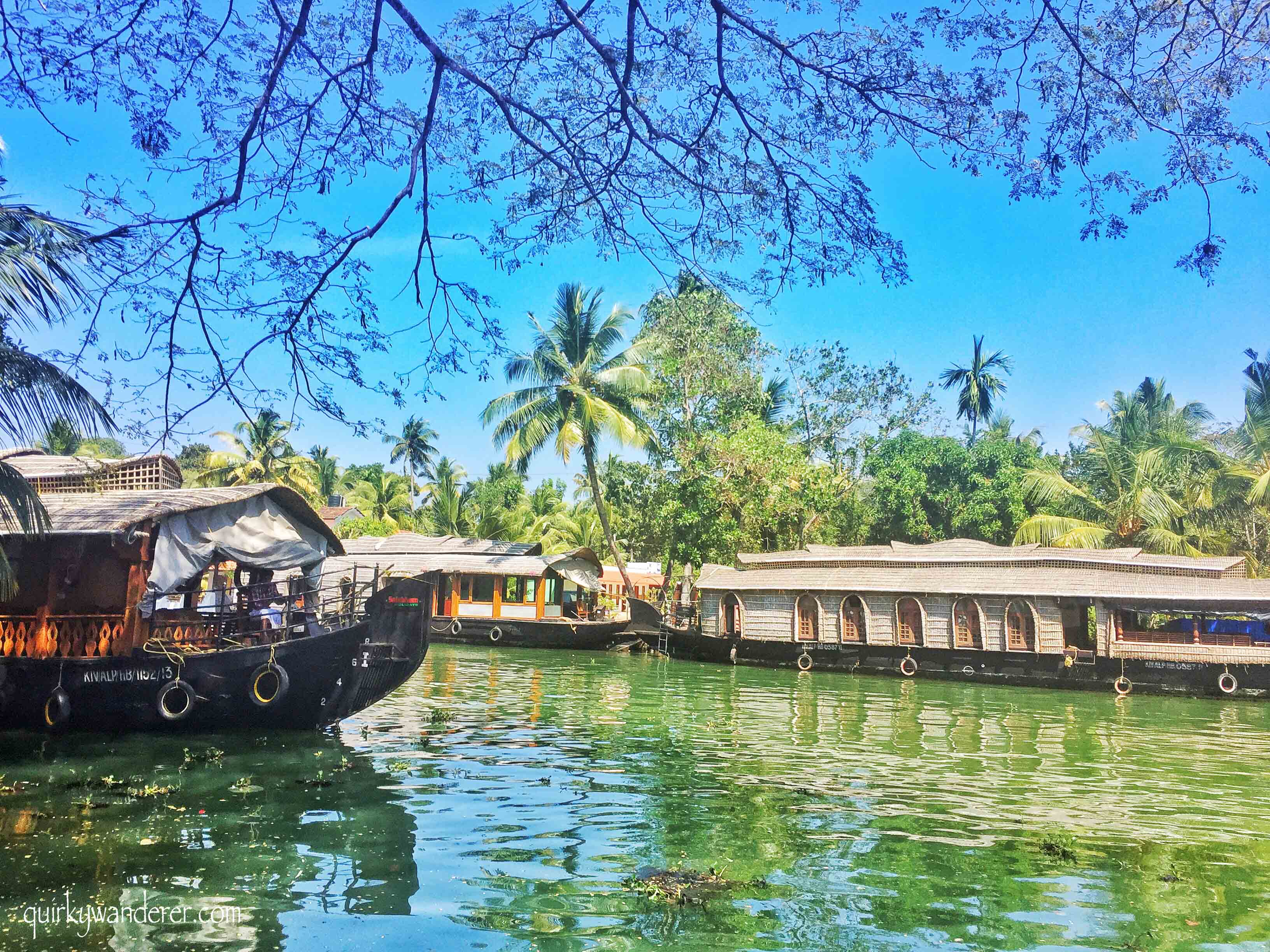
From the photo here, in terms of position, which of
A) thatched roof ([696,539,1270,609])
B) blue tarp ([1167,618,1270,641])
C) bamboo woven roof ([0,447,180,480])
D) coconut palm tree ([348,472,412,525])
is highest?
coconut palm tree ([348,472,412,525])

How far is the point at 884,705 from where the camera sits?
15852 mm

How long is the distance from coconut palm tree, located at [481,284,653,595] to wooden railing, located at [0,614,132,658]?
694 inches

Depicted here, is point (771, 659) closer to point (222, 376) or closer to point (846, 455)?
point (846, 455)

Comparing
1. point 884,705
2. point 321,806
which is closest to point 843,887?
point 321,806

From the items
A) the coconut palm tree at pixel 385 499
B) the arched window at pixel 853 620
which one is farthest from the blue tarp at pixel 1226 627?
the coconut palm tree at pixel 385 499

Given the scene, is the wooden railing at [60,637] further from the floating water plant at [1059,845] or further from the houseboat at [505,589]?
the houseboat at [505,589]

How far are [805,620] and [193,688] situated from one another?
50.3ft

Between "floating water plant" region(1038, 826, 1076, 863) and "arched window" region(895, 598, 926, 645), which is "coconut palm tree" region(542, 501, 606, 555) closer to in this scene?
"arched window" region(895, 598, 926, 645)

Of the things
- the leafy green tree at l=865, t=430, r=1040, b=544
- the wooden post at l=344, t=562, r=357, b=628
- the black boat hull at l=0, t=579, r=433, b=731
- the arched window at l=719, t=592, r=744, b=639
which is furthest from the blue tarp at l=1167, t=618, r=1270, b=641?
the black boat hull at l=0, t=579, r=433, b=731

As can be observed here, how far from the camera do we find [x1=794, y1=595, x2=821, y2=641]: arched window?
75.4 ft

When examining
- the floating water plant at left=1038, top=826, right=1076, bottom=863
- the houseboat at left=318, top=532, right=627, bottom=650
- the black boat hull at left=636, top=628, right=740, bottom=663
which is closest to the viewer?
the floating water plant at left=1038, top=826, right=1076, bottom=863

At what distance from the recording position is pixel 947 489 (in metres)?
30.8

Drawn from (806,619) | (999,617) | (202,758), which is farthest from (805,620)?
(202,758)

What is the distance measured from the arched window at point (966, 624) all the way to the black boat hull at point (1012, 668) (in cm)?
41
